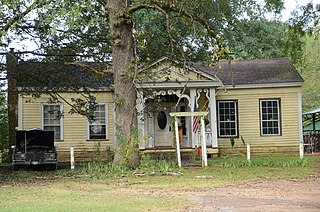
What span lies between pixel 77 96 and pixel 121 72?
8.50m

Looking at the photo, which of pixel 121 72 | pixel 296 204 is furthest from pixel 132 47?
pixel 296 204

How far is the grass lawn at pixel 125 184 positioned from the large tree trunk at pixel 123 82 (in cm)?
83

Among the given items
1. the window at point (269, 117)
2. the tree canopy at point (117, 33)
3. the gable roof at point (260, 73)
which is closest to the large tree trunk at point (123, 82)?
the tree canopy at point (117, 33)

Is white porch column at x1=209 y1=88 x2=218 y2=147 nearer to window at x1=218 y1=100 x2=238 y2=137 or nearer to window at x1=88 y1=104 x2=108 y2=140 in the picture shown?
window at x1=218 y1=100 x2=238 y2=137

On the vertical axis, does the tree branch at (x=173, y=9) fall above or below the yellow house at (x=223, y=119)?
→ above

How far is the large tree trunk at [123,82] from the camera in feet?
59.4

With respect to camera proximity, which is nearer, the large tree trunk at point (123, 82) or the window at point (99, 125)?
the large tree trunk at point (123, 82)

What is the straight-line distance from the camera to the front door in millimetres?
26859

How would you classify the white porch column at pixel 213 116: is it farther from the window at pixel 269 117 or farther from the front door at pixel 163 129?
the window at pixel 269 117

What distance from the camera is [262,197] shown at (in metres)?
11.2

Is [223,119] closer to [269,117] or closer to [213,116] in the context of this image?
[213,116]

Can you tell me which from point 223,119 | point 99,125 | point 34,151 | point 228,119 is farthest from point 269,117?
point 34,151

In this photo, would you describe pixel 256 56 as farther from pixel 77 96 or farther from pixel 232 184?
pixel 232 184

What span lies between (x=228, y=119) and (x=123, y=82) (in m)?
10.0
